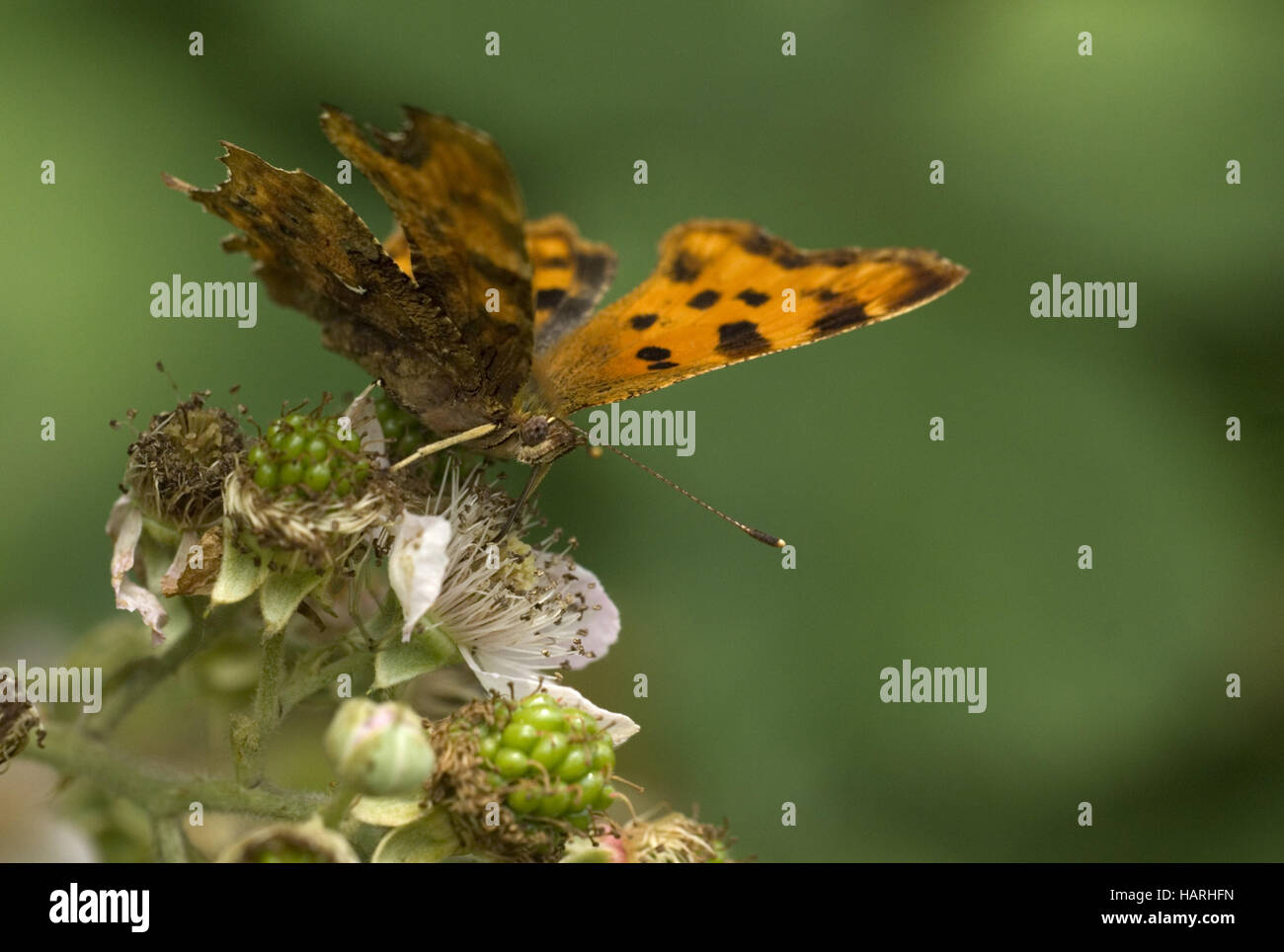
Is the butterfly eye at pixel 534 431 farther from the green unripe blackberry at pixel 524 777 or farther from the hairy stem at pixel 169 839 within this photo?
the hairy stem at pixel 169 839

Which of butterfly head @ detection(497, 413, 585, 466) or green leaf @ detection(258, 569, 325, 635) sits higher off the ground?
butterfly head @ detection(497, 413, 585, 466)

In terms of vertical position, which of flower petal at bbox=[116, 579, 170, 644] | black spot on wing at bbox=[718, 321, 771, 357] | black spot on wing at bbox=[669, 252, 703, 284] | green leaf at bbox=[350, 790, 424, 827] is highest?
black spot on wing at bbox=[669, 252, 703, 284]

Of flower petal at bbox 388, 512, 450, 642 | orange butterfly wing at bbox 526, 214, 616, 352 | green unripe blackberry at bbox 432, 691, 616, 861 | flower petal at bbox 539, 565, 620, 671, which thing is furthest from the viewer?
orange butterfly wing at bbox 526, 214, 616, 352

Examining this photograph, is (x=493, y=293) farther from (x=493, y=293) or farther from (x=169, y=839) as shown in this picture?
(x=169, y=839)

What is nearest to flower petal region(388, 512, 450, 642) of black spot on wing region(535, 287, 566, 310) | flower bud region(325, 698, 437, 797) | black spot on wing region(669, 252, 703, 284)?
flower bud region(325, 698, 437, 797)

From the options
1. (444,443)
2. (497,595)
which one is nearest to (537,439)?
(444,443)

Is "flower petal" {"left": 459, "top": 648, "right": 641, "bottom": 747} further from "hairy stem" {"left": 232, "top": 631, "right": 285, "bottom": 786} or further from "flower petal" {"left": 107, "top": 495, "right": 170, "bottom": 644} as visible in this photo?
"flower petal" {"left": 107, "top": 495, "right": 170, "bottom": 644}
